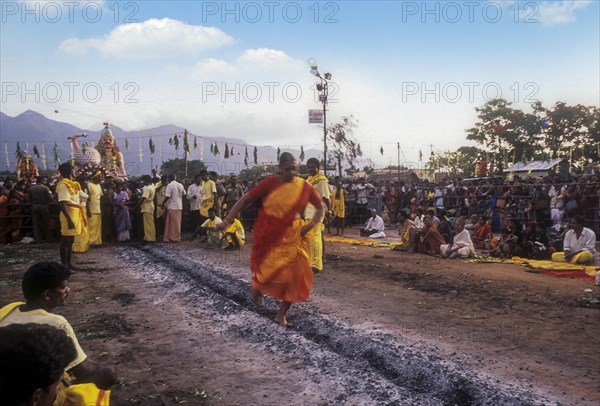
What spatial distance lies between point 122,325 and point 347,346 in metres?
2.58

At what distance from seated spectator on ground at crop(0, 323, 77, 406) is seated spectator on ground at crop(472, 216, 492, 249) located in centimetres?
1149

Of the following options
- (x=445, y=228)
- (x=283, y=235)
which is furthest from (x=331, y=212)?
(x=283, y=235)

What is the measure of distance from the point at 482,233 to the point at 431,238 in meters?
1.80

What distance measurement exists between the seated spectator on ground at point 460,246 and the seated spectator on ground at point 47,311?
29.9 ft

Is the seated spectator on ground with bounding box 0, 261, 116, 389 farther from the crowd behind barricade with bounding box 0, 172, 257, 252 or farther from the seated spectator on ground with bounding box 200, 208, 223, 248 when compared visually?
the crowd behind barricade with bounding box 0, 172, 257, 252

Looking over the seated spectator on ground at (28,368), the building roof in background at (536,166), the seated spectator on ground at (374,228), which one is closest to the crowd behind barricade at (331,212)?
the seated spectator on ground at (374,228)

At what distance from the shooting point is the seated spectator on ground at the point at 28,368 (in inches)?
64.1

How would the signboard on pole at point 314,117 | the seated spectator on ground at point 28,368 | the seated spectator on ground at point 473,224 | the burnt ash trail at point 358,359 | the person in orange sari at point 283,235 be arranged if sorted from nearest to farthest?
the seated spectator on ground at point 28,368
the burnt ash trail at point 358,359
the person in orange sari at point 283,235
the seated spectator on ground at point 473,224
the signboard on pole at point 314,117

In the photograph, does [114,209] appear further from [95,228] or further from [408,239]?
[408,239]

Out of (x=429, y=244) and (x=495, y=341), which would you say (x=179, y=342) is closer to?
(x=495, y=341)

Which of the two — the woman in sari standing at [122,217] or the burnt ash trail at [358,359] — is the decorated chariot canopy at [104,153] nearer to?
the woman in sari standing at [122,217]

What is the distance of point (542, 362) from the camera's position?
13.7 feet

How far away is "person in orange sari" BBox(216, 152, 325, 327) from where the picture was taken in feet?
17.5

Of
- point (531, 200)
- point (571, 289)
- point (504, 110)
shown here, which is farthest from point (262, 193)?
point (504, 110)
